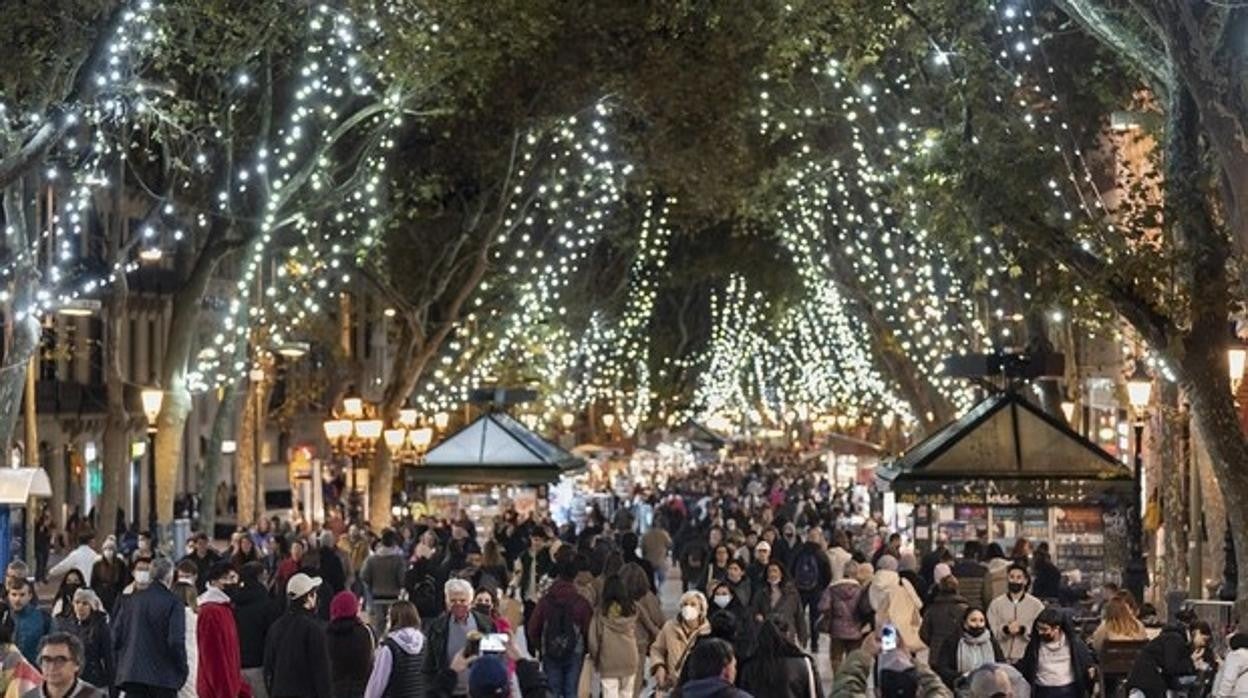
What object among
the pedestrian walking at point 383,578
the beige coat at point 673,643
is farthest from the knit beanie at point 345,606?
the pedestrian walking at point 383,578

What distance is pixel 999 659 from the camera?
20.0m

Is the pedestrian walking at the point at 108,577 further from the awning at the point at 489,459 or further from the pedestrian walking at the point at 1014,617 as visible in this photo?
the awning at the point at 489,459

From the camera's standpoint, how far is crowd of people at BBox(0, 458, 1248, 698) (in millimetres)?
16312

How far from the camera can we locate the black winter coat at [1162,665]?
1902 centimetres

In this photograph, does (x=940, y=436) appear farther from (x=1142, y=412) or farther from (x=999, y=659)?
(x=999, y=659)

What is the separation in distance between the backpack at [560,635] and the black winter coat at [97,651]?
13.1 ft

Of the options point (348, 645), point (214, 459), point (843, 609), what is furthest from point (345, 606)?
point (214, 459)

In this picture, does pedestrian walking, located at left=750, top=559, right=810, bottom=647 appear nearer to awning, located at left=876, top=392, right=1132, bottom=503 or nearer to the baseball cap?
the baseball cap

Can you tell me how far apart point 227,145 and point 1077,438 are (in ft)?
41.8

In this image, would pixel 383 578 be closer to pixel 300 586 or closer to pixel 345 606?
pixel 345 606

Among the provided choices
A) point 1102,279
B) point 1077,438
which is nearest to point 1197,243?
point 1102,279

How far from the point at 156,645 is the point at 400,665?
1.81 metres

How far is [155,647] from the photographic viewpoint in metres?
18.3

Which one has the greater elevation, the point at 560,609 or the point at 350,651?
the point at 560,609
